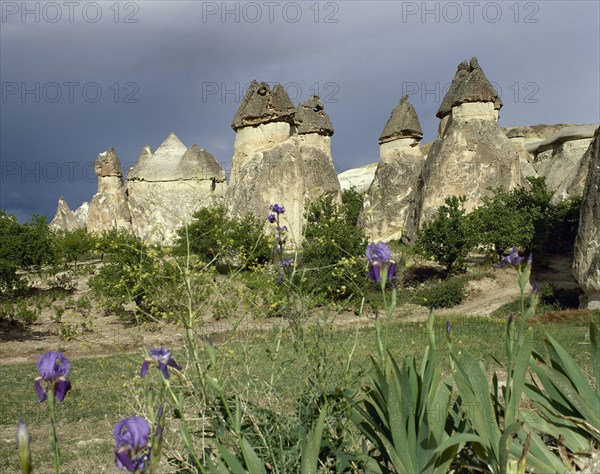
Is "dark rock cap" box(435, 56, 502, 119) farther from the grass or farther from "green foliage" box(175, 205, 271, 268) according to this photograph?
the grass

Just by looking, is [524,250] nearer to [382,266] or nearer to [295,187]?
[295,187]

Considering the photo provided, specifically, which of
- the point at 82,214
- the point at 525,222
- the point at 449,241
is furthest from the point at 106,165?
the point at 82,214

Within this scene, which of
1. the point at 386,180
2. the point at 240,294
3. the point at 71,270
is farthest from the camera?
the point at 386,180

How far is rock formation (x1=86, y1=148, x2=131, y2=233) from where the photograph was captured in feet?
98.5

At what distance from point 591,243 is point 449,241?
4885 mm

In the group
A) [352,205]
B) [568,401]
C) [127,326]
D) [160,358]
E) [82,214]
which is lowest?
[127,326]

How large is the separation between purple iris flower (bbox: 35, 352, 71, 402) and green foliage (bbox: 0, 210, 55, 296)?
48.6 ft

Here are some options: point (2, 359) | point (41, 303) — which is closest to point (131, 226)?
point (41, 303)

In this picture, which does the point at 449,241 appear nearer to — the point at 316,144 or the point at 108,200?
the point at 316,144

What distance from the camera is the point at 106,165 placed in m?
30.4

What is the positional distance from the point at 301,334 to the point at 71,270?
2127 centimetres

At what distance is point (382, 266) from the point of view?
2172 mm

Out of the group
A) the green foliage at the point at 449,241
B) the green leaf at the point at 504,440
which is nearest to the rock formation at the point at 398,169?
the green foliage at the point at 449,241

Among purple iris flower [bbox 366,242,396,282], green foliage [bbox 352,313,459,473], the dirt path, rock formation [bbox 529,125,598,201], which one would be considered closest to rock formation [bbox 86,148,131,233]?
the dirt path
